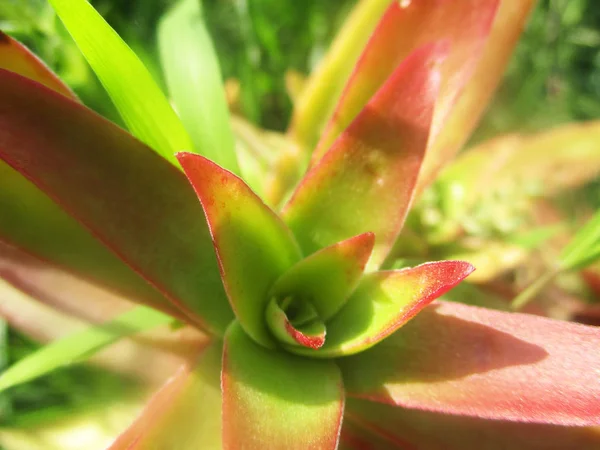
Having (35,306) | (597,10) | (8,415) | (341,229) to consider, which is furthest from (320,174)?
(597,10)

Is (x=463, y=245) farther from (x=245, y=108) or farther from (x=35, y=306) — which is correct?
(x=35, y=306)

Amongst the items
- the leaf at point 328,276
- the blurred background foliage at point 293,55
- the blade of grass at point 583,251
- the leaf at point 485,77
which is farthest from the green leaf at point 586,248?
the blurred background foliage at point 293,55

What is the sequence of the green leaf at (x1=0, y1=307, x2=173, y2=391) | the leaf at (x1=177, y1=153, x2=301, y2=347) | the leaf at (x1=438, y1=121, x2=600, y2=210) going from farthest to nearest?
the leaf at (x1=438, y1=121, x2=600, y2=210), the green leaf at (x1=0, y1=307, x2=173, y2=391), the leaf at (x1=177, y1=153, x2=301, y2=347)

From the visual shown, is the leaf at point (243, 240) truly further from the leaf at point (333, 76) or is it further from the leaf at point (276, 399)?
Answer: the leaf at point (333, 76)

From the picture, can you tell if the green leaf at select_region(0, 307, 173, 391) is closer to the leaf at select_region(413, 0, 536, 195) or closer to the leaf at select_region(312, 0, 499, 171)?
the leaf at select_region(312, 0, 499, 171)

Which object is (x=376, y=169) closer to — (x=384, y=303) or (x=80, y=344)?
(x=384, y=303)

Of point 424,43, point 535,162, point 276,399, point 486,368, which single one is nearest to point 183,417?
point 276,399

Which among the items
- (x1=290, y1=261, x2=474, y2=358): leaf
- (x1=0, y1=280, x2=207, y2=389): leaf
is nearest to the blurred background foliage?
(x1=0, y1=280, x2=207, y2=389): leaf
